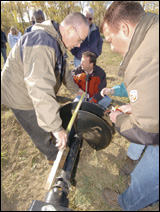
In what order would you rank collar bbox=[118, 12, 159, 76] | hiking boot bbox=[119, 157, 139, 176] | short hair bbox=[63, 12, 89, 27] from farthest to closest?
hiking boot bbox=[119, 157, 139, 176], short hair bbox=[63, 12, 89, 27], collar bbox=[118, 12, 159, 76]

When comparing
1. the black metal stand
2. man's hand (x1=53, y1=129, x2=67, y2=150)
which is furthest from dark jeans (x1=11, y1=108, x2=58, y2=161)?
man's hand (x1=53, y1=129, x2=67, y2=150)

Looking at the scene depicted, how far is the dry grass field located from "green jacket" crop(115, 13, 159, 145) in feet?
5.33

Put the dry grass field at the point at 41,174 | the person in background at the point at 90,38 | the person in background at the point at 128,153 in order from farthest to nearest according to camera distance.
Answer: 1. the person in background at the point at 90,38
2. the person in background at the point at 128,153
3. the dry grass field at the point at 41,174

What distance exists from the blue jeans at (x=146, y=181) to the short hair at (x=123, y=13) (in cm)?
118

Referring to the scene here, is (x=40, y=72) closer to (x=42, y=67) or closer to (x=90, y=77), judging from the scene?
(x=42, y=67)

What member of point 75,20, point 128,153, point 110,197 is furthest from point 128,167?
point 75,20

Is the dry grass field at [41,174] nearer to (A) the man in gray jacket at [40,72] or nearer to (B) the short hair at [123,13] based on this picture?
(A) the man in gray jacket at [40,72]

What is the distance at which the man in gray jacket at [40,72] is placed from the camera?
4.33ft

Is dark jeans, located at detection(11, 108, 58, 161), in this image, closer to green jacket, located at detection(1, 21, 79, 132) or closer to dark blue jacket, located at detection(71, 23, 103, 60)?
green jacket, located at detection(1, 21, 79, 132)

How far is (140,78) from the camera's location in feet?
2.92

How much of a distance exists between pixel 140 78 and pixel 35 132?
1751 mm

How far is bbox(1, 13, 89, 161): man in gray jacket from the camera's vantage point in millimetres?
1320

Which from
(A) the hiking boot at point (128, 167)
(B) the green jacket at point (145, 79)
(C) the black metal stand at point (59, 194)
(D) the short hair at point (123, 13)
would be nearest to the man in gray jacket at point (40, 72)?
(C) the black metal stand at point (59, 194)

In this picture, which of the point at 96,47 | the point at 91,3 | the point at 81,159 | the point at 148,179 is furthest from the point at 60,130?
the point at 91,3
